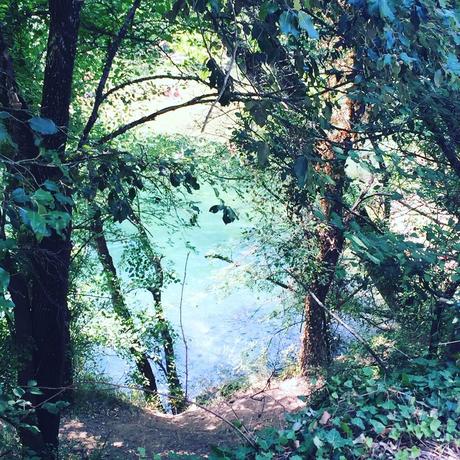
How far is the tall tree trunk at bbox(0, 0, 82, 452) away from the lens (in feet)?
12.3

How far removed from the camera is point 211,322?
1243 centimetres

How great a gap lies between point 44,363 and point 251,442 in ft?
7.85

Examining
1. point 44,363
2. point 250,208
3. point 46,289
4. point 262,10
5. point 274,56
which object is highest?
point 250,208

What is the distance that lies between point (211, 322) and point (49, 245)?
864 centimetres

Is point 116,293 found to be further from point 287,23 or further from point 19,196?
point 287,23

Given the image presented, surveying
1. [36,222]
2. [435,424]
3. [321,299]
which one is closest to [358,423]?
[435,424]

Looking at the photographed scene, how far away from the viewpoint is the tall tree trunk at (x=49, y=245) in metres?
3.74

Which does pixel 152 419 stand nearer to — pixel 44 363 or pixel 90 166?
pixel 44 363

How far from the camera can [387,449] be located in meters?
2.51

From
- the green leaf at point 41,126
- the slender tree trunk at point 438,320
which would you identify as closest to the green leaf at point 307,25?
the green leaf at point 41,126

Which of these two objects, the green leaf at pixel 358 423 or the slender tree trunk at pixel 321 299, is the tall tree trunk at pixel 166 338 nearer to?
the slender tree trunk at pixel 321 299

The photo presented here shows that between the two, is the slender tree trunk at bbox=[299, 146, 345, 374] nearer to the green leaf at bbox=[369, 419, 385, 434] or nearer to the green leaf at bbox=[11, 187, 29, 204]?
the green leaf at bbox=[369, 419, 385, 434]

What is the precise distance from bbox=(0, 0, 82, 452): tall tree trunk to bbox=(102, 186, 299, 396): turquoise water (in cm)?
476

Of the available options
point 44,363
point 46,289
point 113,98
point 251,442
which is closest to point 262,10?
point 251,442
